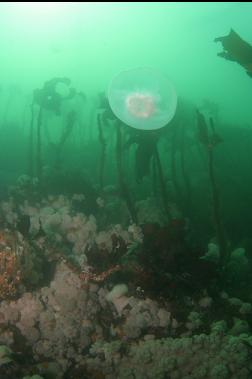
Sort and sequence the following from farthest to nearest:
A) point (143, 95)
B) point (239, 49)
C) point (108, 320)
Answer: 1. point (239, 49)
2. point (143, 95)
3. point (108, 320)

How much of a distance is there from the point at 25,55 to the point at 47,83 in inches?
4402

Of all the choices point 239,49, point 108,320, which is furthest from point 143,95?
point 108,320

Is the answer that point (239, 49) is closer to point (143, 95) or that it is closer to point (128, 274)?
point (143, 95)

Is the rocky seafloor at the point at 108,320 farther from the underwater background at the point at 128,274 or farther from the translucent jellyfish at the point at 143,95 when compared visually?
the translucent jellyfish at the point at 143,95

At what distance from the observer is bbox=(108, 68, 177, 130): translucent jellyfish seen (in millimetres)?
6875

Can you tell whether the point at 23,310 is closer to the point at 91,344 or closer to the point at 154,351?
the point at 91,344

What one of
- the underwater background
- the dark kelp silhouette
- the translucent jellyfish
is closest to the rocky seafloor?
the underwater background

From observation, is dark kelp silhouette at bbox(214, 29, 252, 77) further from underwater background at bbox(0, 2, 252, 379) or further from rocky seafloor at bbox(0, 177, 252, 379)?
rocky seafloor at bbox(0, 177, 252, 379)

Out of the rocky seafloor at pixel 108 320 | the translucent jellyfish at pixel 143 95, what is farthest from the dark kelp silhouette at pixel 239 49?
the rocky seafloor at pixel 108 320

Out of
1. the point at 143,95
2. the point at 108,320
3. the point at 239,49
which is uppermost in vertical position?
the point at 239,49

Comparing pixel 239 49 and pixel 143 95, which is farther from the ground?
pixel 239 49

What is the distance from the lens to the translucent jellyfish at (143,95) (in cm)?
688

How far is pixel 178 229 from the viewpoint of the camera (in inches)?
229

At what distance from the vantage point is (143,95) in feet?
22.5
